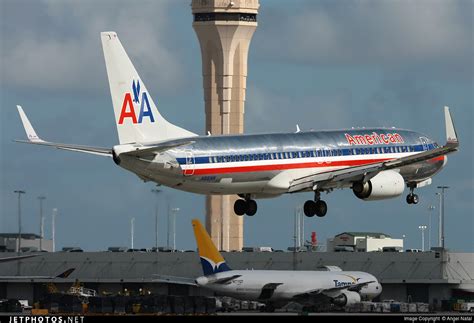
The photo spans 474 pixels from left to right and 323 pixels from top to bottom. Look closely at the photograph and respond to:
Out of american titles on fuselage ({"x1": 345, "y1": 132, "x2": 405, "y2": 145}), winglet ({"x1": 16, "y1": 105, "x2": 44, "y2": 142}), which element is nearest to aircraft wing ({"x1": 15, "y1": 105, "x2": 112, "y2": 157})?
winglet ({"x1": 16, "y1": 105, "x2": 44, "y2": 142})

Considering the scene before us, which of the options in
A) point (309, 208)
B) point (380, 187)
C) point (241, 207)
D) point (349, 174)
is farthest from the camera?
point (309, 208)

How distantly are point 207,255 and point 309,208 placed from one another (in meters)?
29.7

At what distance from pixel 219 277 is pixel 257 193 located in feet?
94.6

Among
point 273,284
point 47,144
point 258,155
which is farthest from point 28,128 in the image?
point 273,284

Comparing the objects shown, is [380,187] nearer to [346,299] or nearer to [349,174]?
[349,174]

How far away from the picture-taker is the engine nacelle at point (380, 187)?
459 feet

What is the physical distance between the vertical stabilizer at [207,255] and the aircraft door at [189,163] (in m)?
38.9

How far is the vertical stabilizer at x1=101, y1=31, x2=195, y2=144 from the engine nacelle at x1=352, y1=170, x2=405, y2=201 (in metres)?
15.4

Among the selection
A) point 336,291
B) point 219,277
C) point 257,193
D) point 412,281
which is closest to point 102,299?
point 219,277

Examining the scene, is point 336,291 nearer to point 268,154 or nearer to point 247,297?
point 247,297

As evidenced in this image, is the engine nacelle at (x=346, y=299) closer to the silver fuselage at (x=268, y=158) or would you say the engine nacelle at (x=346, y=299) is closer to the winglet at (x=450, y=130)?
the silver fuselage at (x=268, y=158)

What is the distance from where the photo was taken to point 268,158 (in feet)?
445

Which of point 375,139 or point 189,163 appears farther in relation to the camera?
point 375,139

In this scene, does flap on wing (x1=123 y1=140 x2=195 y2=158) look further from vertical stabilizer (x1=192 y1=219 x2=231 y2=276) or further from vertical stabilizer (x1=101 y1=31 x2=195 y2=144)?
vertical stabilizer (x1=192 y1=219 x2=231 y2=276)
